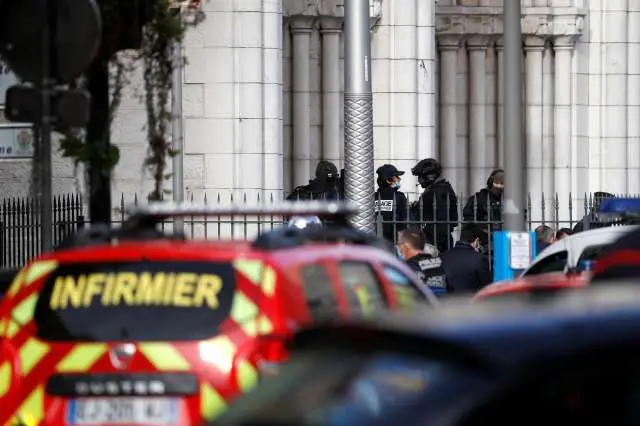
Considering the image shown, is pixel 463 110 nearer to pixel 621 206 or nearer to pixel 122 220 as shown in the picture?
pixel 122 220

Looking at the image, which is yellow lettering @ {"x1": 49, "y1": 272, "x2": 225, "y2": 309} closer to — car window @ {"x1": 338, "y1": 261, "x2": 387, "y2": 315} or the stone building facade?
car window @ {"x1": 338, "y1": 261, "x2": 387, "y2": 315}

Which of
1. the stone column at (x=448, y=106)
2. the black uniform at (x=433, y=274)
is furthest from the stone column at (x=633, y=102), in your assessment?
the black uniform at (x=433, y=274)

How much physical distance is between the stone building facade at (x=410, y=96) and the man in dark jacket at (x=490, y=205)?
7.87 feet

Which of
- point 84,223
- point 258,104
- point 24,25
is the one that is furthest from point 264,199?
point 24,25

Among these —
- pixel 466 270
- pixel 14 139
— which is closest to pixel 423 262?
pixel 466 270

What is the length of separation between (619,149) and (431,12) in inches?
214

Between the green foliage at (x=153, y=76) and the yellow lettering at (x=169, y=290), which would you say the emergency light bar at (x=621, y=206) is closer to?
the yellow lettering at (x=169, y=290)

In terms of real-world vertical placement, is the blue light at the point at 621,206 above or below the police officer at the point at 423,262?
above

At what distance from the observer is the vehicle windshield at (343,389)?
5.04 meters

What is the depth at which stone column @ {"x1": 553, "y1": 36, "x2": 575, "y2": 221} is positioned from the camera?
31.3 m

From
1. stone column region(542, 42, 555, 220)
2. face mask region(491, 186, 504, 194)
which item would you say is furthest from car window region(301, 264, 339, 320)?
stone column region(542, 42, 555, 220)

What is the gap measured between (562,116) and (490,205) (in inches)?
380

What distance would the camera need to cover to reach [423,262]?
16.7 m

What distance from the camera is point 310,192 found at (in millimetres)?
22375
